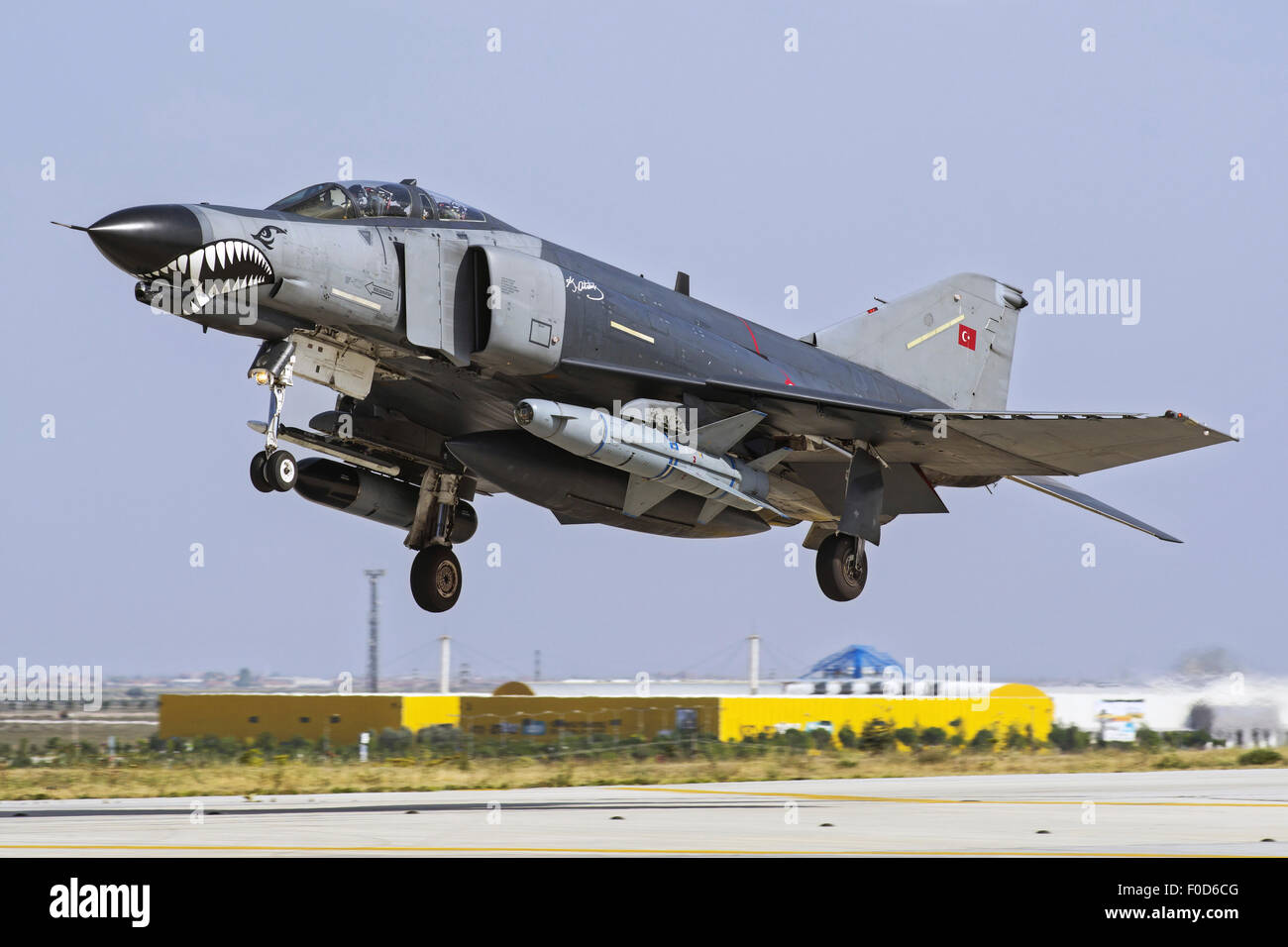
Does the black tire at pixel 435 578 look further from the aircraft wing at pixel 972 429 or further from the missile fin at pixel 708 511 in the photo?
the aircraft wing at pixel 972 429

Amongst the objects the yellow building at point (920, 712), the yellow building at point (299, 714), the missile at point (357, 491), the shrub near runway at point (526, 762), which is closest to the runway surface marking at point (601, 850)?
the missile at point (357, 491)

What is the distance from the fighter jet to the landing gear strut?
2cm

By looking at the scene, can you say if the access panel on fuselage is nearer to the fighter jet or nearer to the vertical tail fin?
the fighter jet

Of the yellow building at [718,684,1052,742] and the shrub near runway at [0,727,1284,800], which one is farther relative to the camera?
Answer: the yellow building at [718,684,1052,742]

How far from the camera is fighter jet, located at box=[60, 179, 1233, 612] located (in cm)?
1334

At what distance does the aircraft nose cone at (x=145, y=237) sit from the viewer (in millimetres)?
12156

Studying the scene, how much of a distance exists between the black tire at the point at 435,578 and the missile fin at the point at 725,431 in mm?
4180

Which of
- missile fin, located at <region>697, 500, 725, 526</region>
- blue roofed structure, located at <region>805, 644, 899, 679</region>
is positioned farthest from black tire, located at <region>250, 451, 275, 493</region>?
blue roofed structure, located at <region>805, 644, 899, 679</region>

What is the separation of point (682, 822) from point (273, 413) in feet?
18.9

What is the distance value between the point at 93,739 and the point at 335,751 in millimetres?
5612

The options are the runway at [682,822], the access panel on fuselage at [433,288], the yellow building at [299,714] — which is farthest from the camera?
the yellow building at [299,714]

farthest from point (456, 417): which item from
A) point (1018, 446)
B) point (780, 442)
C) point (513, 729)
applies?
point (513, 729)

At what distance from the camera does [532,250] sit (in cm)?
1502
